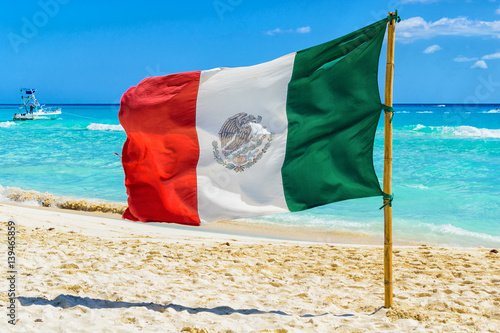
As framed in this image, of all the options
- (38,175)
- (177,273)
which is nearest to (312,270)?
(177,273)

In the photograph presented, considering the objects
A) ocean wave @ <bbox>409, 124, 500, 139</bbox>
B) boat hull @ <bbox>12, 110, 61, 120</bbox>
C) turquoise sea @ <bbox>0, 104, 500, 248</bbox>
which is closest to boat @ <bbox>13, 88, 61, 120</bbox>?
boat hull @ <bbox>12, 110, 61, 120</bbox>

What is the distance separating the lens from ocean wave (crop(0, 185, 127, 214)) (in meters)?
12.5

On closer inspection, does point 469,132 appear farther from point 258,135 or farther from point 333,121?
point 258,135

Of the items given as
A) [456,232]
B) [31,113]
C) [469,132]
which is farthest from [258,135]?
[31,113]

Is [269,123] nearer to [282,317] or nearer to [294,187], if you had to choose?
[294,187]

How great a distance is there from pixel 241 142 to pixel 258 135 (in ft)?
0.59

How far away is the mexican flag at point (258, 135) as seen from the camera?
4246 mm

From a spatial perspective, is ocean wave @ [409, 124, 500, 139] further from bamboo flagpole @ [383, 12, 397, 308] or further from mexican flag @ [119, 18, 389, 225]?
mexican flag @ [119, 18, 389, 225]

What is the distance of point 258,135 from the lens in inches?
176

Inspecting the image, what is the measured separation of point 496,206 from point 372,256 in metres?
7.08

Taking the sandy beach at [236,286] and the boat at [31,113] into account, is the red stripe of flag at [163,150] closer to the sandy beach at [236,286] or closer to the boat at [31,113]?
the sandy beach at [236,286]

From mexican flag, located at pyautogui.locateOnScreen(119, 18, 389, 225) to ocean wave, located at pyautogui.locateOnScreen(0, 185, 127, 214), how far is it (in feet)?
26.1

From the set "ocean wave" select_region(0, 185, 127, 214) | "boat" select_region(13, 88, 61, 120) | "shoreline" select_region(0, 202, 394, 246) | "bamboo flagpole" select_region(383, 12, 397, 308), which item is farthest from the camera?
"boat" select_region(13, 88, 61, 120)

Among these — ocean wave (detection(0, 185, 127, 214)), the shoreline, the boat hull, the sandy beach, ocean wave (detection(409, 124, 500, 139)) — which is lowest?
the sandy beach
